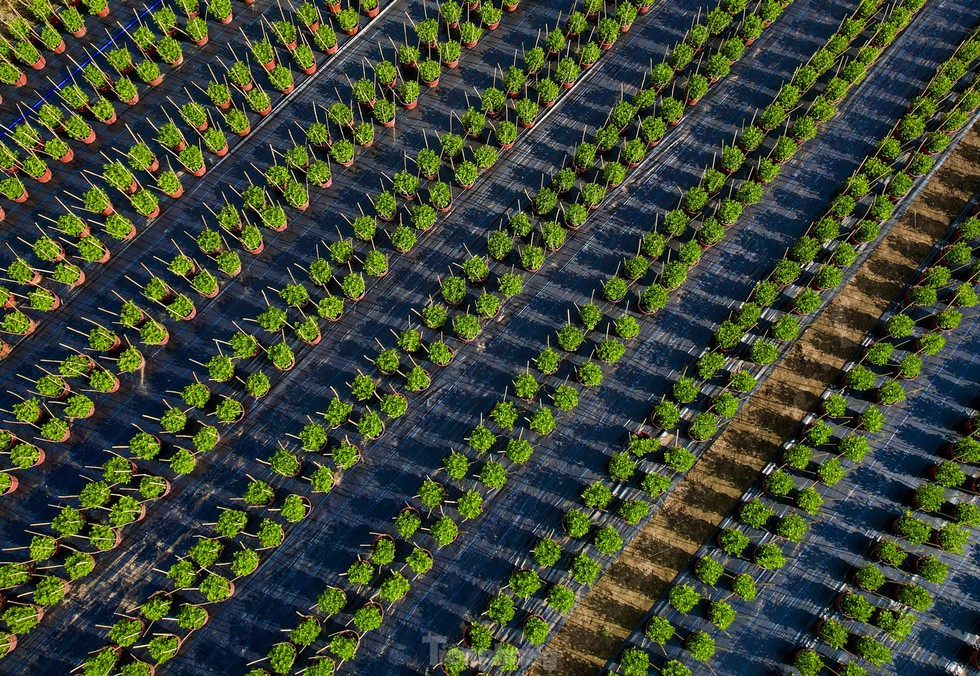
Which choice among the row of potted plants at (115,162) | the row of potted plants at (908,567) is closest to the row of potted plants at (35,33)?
the row of potted plants at (115,162)

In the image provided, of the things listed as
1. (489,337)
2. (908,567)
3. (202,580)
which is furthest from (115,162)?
(908,567)

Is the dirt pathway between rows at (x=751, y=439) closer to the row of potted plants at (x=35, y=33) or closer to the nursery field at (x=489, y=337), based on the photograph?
the nursery field at (x=489, y=337)

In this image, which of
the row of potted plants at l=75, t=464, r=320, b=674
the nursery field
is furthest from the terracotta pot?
the row of potted plants at l=75, t=464, r=320, b=674

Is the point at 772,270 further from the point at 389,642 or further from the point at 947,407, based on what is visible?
the point at 389,642

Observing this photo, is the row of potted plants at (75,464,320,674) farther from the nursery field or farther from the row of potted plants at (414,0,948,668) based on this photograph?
the row of potted plants at (414,0,948,668)

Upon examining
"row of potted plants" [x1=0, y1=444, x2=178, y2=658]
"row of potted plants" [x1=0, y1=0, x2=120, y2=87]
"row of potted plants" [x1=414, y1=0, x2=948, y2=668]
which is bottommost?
"row of potted plants" [x1=0, y1=444, x2=178, y2=658]
